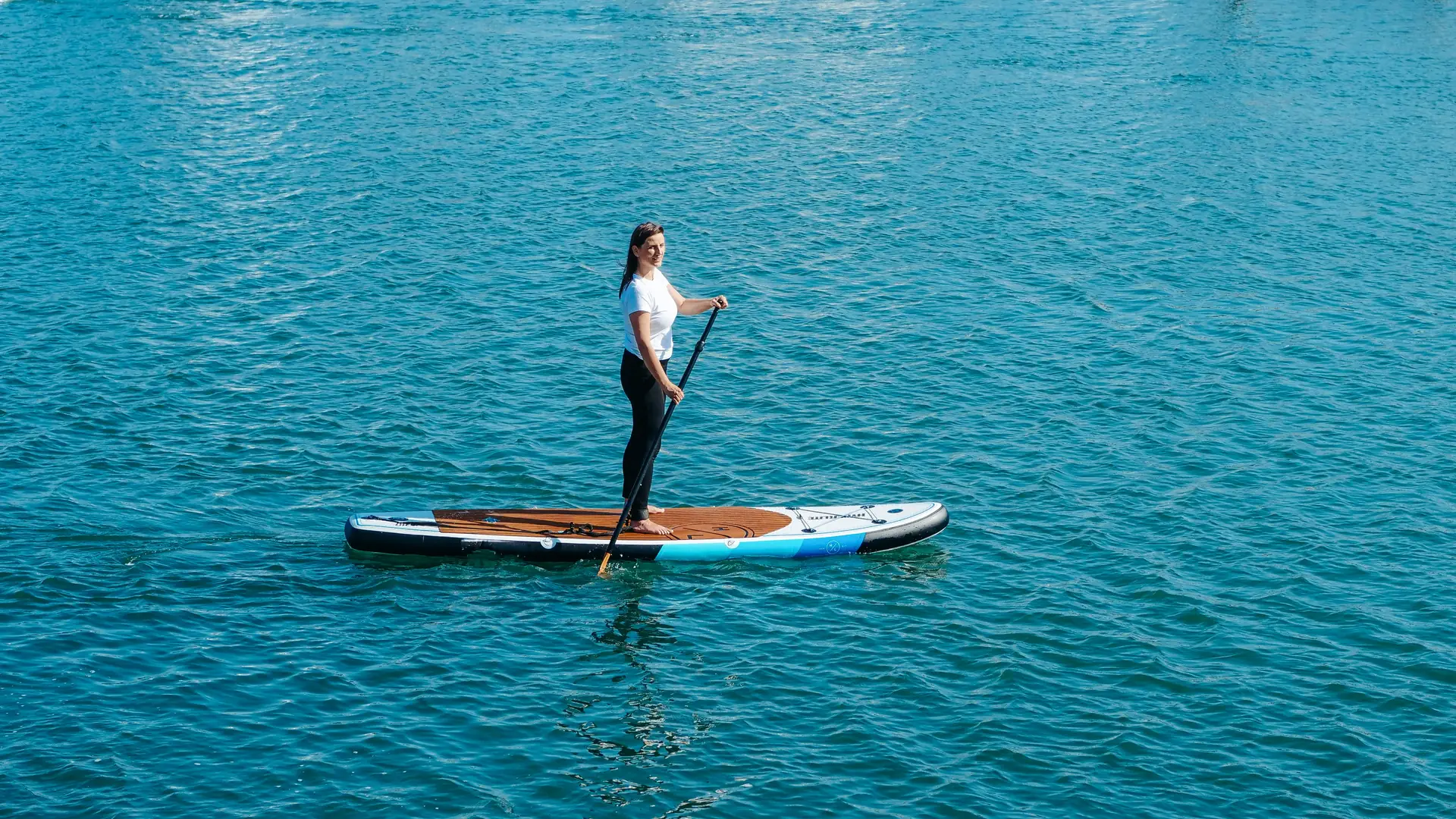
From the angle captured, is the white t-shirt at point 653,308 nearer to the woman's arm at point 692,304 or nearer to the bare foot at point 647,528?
the woman's arm at point 692,304

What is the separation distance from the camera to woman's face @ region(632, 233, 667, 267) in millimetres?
13914

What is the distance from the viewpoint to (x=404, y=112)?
129 feet

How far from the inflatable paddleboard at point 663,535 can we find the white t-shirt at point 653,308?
221 cm

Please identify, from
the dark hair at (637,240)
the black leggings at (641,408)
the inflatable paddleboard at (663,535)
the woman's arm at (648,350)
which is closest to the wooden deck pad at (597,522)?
the inflatable paddleboard at (663,535)

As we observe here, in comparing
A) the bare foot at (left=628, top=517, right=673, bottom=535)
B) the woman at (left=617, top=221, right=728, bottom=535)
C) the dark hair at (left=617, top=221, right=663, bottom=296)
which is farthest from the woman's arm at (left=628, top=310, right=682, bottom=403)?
the bare foot at (left=628, top=517, right=673, bottom=535)

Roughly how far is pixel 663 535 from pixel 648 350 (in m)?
2.35

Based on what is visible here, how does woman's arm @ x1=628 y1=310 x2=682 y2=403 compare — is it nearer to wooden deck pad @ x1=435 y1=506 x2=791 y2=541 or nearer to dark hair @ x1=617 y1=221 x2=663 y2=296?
dark hair @ x1=617 y1=221 x2=663 y2=296

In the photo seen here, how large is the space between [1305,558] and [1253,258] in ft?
40.5

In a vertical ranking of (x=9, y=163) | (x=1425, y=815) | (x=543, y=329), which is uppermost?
(x=9, y=163)

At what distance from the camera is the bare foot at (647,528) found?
1569 centimetres

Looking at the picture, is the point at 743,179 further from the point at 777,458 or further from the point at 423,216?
the point at 777,458

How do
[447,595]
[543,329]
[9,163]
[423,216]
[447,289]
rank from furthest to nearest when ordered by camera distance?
1. [9,163]
2. [423,216]
3. [447,289]
4. [543,329]
5. [447,595]

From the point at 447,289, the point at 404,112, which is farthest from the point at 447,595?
the point at 404,112

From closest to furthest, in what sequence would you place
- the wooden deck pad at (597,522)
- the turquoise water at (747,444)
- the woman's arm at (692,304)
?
the turquoise water at (747,444), the woman's arm at (692,304), the wooden deck pad at (597,522)
